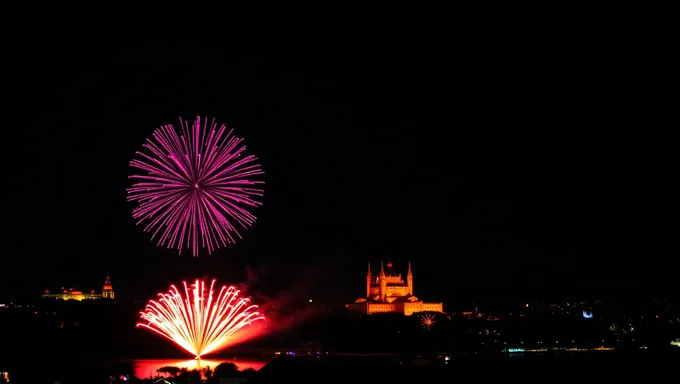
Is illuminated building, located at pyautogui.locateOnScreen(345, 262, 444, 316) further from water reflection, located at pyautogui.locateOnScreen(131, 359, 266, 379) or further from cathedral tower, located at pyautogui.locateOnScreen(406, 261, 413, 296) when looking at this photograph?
water reflection, located at pyautogui.locateOnScreen(131, 359, 266, 379)

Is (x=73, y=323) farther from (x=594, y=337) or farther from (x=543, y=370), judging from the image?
(x=594, y=337)

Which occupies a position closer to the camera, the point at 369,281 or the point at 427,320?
the point at 427,320

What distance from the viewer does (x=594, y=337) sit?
124m

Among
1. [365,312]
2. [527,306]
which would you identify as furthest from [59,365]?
[527,306]

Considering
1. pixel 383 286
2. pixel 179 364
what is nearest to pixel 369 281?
pixel 383 286

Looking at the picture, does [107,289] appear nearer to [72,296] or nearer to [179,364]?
[72,296]

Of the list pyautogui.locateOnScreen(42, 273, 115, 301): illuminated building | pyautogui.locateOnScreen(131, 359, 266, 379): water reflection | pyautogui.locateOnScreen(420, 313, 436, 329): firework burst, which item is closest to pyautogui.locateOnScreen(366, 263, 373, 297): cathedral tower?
pyautogui.locateOnScreen(420, 313, 436, 329): firework burst

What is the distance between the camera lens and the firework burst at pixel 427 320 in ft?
406

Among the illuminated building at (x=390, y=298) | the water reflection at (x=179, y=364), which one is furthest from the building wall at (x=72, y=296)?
the water reflection at (x=179, y=364)

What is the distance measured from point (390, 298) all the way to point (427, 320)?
21.3 meters

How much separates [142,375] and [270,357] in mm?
24180

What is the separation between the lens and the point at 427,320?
127 meters

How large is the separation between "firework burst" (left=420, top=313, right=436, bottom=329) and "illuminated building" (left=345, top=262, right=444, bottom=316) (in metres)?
7.55

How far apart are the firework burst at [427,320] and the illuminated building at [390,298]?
7.55 m
